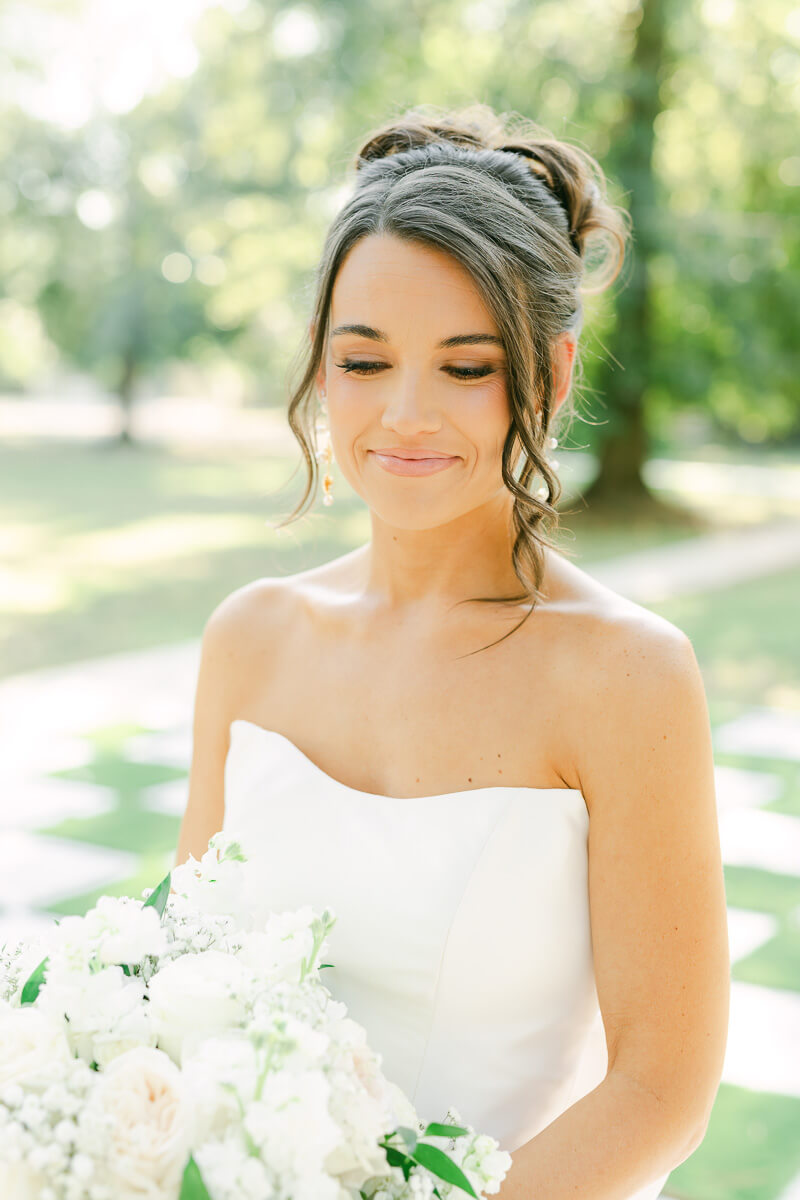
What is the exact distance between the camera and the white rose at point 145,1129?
4.08 ft

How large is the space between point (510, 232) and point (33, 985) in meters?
1.23

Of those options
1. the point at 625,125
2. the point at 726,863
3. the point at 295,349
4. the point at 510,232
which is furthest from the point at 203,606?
the point at 510,232

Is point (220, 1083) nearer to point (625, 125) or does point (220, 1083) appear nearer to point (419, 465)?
point (419, 465)

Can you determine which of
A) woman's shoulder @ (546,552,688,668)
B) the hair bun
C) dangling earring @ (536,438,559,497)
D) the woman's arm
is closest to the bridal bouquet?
the woman's arm

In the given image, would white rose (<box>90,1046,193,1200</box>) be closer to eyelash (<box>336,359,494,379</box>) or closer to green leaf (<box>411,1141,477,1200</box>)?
→ green leaf (<box>411,1141,477,1200</box>)

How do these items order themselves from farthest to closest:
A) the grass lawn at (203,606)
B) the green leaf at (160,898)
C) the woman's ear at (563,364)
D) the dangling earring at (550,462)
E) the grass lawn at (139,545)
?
the grass lawn at (139,545)
the grass lawn at (203,606)
the dangling earring at (550,462)
the woman's ear at (563,364)
the green leaf at (160,898)

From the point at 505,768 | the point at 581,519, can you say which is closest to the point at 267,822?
the point at 505,768

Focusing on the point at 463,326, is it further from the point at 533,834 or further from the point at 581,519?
the point at 581,519

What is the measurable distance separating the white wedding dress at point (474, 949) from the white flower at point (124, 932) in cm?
55

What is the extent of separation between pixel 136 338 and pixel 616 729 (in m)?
31.3

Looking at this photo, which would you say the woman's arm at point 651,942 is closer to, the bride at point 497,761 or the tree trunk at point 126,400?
the bride at point 497,761

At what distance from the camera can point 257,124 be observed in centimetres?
1989

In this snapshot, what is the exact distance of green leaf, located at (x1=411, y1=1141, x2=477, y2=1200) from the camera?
54.6 inches

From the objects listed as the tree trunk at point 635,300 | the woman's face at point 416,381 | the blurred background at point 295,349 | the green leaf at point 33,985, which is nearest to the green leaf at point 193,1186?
the green leaf at point 33,985
